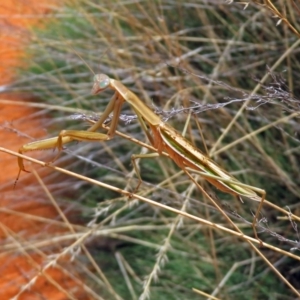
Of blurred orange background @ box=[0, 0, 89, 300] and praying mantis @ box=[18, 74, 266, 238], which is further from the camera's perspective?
blurred orange background @ box=[0, 0, 89, 300]

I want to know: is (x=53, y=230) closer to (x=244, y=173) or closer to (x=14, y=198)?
(x=14, y=198)

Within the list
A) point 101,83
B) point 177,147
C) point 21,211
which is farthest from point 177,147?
point 21,211

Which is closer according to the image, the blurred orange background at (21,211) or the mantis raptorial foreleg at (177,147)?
the mantis raptorial foreleg at (177,147)

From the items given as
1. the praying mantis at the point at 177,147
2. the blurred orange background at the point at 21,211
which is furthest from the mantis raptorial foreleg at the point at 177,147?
the blurred orange background at the point at 21,211

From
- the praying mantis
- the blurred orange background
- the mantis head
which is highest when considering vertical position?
the mantis head

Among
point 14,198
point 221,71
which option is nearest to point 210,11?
point 221,71

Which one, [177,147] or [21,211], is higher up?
[177,147]

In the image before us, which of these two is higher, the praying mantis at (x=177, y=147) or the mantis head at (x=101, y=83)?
the mantis head at (x=101, y=83)

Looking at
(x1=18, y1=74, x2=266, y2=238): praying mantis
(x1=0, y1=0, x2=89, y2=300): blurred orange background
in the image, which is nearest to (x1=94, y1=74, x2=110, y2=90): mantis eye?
(x1=18, y1=74, x2=266, y2=238): praying mantis

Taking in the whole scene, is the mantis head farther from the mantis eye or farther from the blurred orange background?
the blurred orange background

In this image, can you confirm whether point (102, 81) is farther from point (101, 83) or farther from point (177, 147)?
point (177, 147)

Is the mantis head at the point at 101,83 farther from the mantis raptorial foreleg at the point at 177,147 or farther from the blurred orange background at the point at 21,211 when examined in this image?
the blurred orange background at the point at 21,211

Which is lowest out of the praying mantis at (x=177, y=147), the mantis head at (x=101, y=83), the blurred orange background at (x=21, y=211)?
the blurred orange background at (x=21, y=211)

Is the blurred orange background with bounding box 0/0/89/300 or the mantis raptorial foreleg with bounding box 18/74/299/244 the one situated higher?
the mantis raptorial foreleg with bounding box 18/74/299/244
